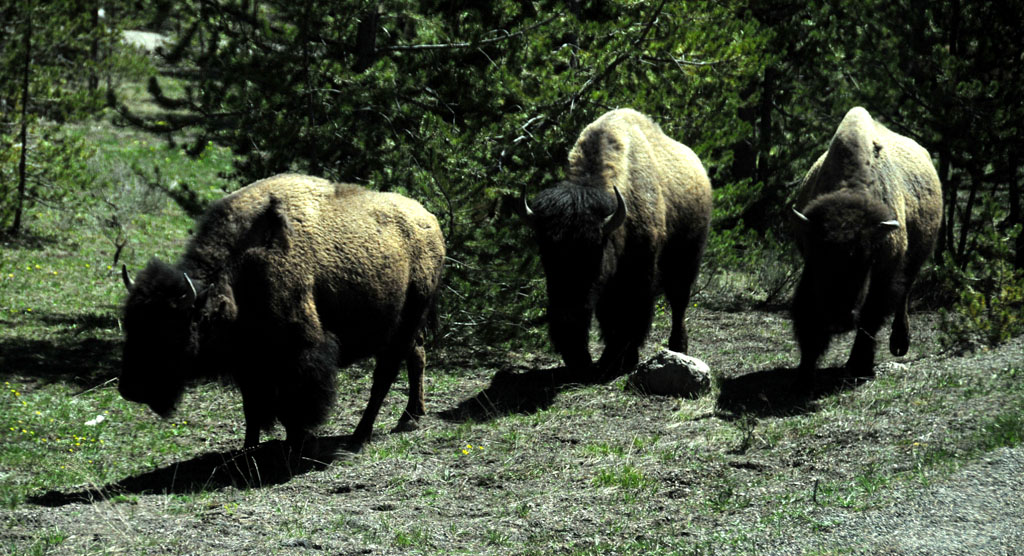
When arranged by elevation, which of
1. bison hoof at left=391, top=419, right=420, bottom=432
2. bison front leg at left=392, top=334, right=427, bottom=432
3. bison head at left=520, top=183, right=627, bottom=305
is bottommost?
bison hoof at left=391, top=419, right=420, bottom=432

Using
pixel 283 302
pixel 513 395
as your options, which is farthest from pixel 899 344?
pixel 283 302

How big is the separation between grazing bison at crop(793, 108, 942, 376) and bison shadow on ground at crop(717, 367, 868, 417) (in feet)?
0.71

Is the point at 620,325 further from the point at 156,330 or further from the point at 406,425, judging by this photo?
the point at 156,330

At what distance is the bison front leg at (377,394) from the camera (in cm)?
805

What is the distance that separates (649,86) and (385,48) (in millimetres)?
3315

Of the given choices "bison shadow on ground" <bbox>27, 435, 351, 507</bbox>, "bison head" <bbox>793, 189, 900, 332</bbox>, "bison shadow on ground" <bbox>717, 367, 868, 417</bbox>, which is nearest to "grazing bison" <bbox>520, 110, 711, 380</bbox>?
"bison shadow on ground" <bbox>717, 367, 868, 417</bbox>

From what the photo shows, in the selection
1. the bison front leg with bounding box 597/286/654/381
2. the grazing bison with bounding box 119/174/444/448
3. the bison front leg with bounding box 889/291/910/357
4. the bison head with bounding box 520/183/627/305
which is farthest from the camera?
the bison front leg with bounding box 889/291/910/357

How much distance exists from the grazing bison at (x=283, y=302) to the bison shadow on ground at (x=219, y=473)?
0.54ft

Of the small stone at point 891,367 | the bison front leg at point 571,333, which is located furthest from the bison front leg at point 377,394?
the small stone at point 891,367

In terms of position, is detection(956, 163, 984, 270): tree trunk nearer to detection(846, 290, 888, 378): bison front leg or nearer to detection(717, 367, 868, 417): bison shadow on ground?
detection(846, 290, 888, 378): bison front leg

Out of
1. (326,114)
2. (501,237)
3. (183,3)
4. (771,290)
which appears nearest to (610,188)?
(501,237)

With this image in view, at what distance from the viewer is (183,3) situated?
388 inches

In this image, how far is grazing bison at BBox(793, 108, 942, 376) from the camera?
8984 millimetres

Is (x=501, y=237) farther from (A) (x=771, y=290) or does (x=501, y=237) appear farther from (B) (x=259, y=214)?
(A) (x=771, y=290)
